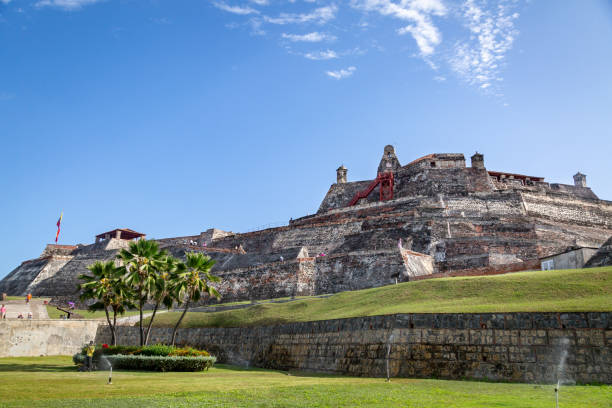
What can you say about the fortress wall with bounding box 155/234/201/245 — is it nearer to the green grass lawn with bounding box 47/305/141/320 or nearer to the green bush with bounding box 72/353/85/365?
the green grass lawn with bounding box 47/305/141/320

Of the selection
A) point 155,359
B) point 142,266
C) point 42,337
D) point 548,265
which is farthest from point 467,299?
point 42,337

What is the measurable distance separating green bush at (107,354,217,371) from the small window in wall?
18264 mm

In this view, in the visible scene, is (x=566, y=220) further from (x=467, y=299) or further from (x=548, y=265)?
(x=467, y=299)

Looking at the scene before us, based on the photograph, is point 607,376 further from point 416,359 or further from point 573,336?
point 416,359

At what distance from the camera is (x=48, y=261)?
5666 centimetres

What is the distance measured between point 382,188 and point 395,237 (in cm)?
1698

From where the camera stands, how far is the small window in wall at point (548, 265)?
2694 cm

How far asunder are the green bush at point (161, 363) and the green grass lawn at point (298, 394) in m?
5.73

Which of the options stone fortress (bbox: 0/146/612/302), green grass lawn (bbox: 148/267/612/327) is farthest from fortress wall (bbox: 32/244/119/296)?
green grass lawn (bbox: 148/267/612/327)

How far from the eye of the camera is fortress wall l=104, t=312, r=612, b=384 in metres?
14.3

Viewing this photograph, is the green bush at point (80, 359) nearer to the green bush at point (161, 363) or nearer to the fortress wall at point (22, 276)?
the green bush at point (161, 363)

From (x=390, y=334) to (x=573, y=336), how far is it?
5.76 meters

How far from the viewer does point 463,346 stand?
627 inches

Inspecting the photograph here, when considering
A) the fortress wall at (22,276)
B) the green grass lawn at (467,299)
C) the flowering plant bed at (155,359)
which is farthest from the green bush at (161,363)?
the fortress wall at (22,276)
